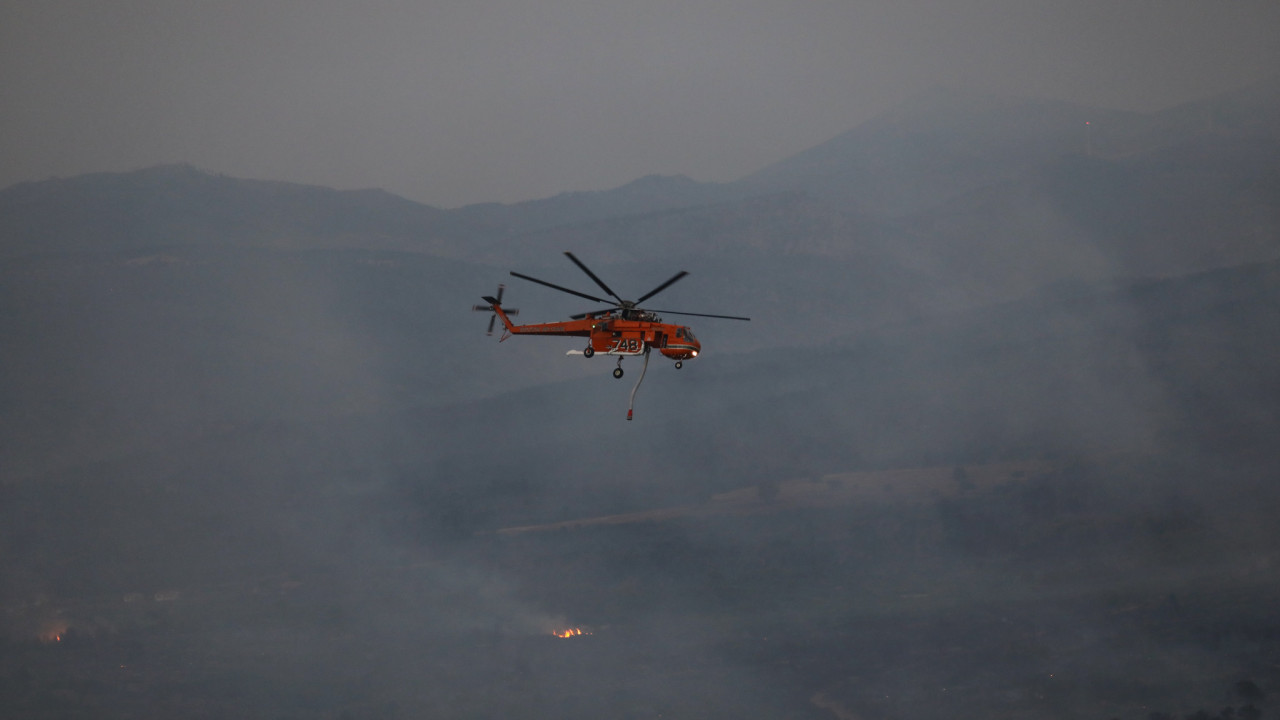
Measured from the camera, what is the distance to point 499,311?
90438 mm

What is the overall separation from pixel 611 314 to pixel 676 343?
593cm

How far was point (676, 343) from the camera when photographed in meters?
82.4

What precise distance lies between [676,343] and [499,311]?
1716cm

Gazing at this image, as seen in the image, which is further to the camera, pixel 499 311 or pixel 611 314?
pixel 499 311

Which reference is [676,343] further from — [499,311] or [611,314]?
[499,311]

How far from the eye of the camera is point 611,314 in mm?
84250

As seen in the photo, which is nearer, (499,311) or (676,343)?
(676,343)

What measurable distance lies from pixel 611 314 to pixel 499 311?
38.0ft

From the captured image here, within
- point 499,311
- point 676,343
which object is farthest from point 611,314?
point 499,311
